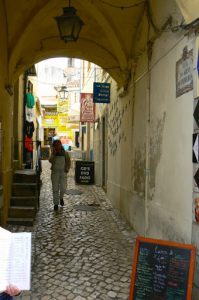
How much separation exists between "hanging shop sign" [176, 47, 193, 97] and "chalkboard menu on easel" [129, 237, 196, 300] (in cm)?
172

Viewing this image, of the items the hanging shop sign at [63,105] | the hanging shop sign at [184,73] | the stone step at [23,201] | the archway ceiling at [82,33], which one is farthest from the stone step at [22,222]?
Result: the hanging shop sign at [63,105]

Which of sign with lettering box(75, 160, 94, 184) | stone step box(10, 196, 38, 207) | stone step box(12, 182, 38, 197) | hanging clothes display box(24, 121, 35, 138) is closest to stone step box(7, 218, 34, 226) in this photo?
stone step box(10, 196, 38, 207)

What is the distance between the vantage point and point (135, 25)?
797cm

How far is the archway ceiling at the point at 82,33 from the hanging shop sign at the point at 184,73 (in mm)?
3059

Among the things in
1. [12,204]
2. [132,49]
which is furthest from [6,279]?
[132,49]

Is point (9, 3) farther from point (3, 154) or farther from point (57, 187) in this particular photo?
point (57, 187)

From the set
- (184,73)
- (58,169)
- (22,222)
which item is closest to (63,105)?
(58,169)

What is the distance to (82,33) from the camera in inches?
374

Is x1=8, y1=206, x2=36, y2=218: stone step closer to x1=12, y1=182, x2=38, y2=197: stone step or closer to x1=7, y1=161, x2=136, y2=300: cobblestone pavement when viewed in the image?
x1=7, y1=161, x2=136, y2=300: cobblestone pavement

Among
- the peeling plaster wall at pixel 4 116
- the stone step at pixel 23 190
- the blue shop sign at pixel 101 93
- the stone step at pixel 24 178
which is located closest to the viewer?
the peeling plaster wall at pixel 4 116

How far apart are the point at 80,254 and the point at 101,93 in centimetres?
702

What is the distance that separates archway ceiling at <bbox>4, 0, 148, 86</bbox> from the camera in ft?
25.1

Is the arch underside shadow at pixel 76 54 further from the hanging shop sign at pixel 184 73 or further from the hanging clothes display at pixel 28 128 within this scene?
the hanging shop sign at pixel 184 73

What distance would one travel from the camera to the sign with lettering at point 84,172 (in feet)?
51.1
